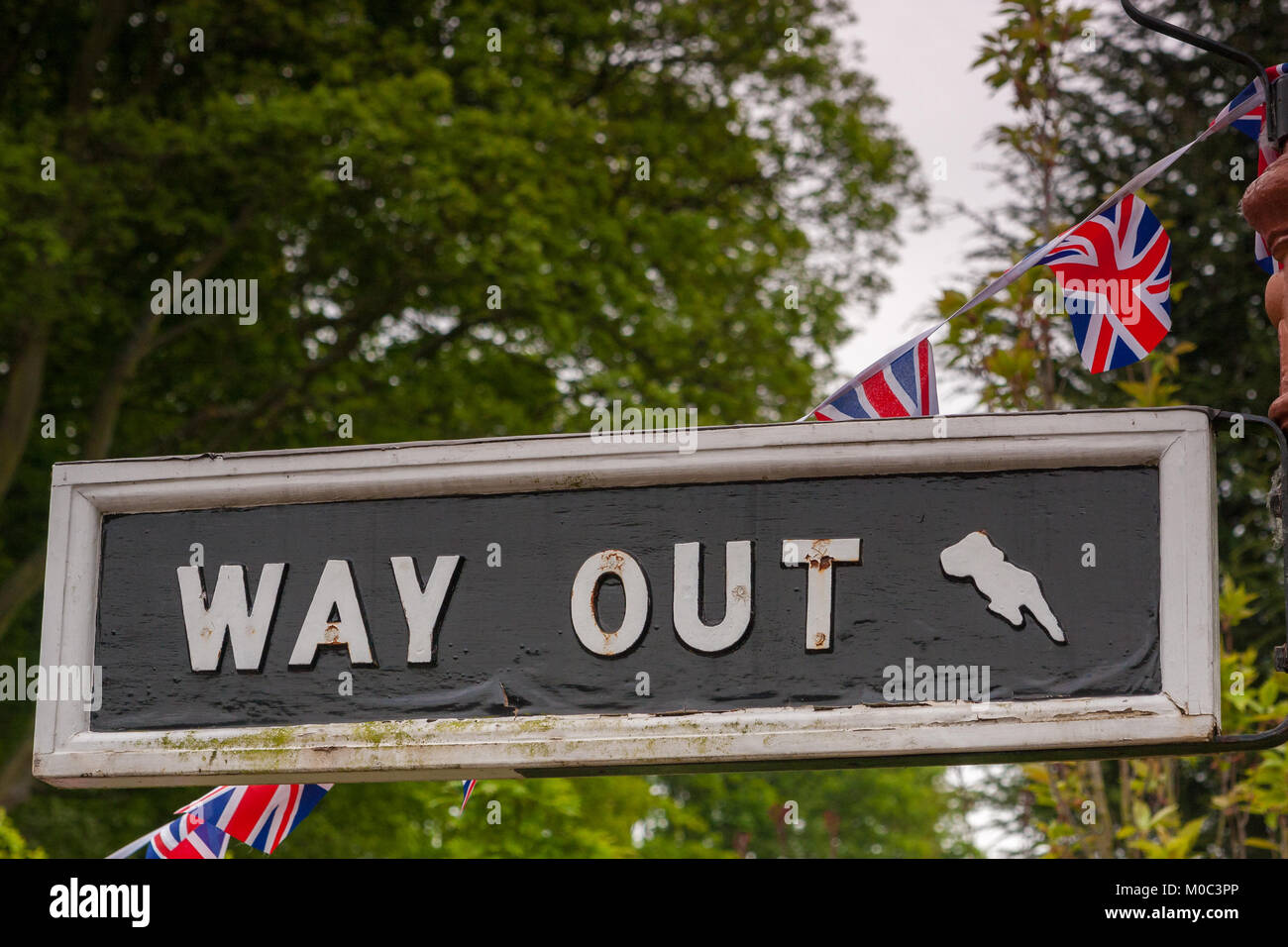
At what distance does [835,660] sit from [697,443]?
345 mm

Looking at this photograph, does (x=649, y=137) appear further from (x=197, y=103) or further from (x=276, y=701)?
(x=276, y=701)

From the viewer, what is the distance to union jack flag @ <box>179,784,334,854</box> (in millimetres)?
4027

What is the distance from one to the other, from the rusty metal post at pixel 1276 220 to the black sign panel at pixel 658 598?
13.5 inches

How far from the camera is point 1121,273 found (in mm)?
3309

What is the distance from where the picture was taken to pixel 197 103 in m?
14.3

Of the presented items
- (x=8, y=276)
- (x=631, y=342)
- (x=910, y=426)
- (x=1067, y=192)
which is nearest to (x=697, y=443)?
(x=910, y=426)

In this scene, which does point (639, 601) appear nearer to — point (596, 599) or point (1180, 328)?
point (596, 599)

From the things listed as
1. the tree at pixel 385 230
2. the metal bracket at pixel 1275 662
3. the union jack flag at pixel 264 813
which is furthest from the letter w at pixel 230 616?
the tree at pixel 385 230

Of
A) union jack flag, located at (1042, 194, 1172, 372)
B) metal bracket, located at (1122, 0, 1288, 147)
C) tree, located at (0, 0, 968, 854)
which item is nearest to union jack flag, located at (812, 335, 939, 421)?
union jack flag, located at (1042, 194, 1172, 372)

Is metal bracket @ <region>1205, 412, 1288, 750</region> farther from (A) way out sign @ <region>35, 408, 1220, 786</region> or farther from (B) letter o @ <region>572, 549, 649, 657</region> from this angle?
(B) letter o @ <region>572, 549, 649, 657</region>

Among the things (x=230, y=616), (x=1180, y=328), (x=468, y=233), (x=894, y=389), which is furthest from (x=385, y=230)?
(x=230, y=616)

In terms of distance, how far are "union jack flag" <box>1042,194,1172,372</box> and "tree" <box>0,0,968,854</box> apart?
9587 millimetres
